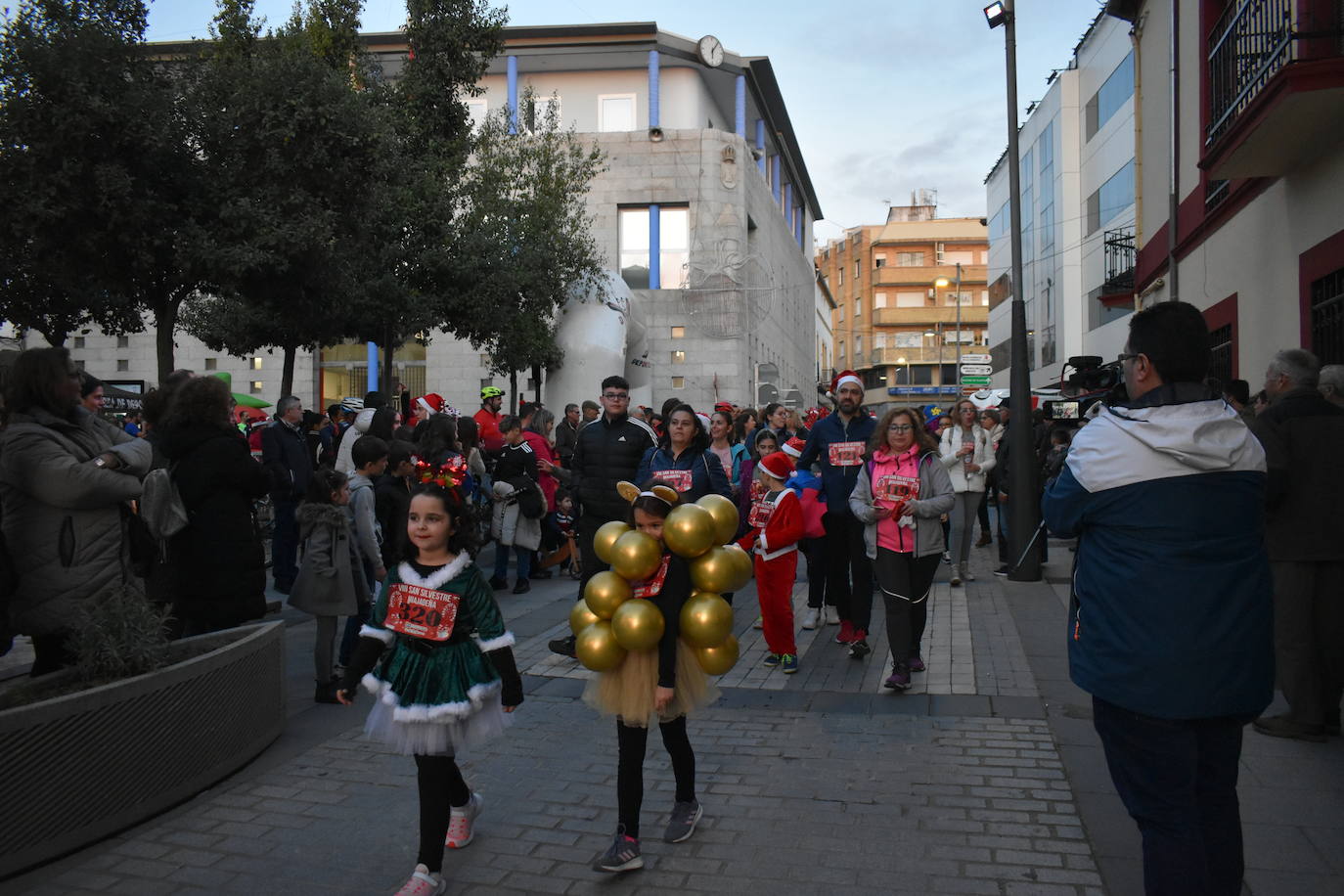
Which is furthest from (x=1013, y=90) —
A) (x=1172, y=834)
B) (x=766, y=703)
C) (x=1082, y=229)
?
(x=1082, y=229)

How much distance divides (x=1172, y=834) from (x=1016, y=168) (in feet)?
33.5

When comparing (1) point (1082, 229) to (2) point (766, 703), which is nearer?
(2) point (766, 703)

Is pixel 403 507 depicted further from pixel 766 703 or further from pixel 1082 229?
pixel 1082 229

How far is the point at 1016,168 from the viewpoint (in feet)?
38.8

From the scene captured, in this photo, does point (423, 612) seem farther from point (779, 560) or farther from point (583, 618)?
point (779, 560)

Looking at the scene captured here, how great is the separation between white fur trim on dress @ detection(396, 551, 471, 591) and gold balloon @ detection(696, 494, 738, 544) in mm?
1004

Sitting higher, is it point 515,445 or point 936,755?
point 515,445

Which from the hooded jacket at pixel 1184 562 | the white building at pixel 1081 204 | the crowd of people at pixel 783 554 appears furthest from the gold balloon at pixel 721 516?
the white building at pixel 1081 204

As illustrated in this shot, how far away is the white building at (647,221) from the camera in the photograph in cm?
3834

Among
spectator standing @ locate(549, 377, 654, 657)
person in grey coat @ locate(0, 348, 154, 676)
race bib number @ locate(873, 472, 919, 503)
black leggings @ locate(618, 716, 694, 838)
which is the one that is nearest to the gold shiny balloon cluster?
black leggings @ locate(618, 716, 694, 838)

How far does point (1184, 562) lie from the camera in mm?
2891

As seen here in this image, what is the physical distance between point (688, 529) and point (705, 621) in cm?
37

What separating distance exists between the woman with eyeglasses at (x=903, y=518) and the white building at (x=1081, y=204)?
1733 cm

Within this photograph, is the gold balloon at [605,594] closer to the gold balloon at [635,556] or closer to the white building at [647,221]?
the gold balloon at [635,556]
